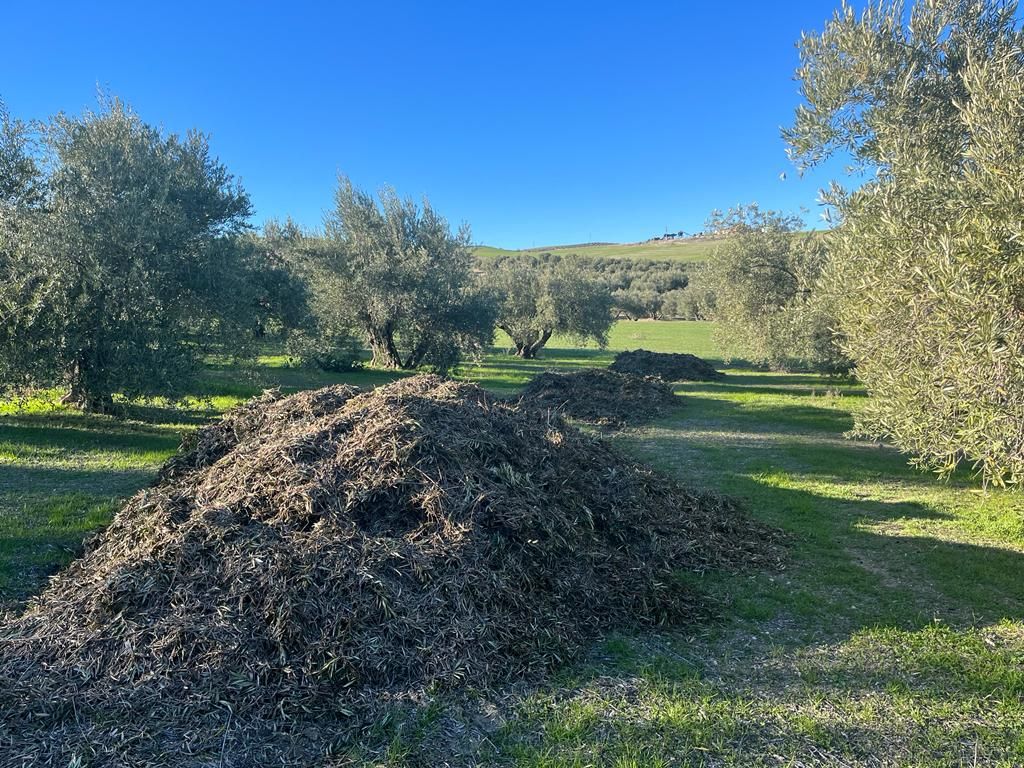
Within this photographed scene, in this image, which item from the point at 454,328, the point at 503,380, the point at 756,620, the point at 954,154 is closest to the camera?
the point at 756,620

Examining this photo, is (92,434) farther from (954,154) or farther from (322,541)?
(954,154)

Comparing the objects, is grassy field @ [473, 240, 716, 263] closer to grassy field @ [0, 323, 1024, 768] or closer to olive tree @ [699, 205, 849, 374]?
olive tree @ [699, 205, 849, 374]

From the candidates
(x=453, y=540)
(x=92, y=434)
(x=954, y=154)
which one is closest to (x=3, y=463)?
(x=92, y=434)

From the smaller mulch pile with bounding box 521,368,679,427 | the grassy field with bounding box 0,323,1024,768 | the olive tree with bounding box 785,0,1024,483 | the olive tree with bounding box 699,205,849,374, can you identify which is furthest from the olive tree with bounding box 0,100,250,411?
the olive tree with bounding box 699,205,849,374

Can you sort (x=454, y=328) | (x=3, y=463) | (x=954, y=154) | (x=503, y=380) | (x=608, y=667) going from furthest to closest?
(x=503, y=380) → (x=454, y=328) → (x=3, y=463) → (x=954, y=154) → (x=608, y=667)

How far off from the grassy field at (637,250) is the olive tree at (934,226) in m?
79.4

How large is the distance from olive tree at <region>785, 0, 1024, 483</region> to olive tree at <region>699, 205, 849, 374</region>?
929 centimetres

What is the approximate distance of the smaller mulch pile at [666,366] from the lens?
1013 inches

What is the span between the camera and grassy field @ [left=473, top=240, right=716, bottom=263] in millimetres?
94562

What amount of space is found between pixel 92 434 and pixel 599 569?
10728mm

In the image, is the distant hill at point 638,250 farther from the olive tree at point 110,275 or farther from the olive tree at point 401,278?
the olive tree at point 110,275

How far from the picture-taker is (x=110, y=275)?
11.0m

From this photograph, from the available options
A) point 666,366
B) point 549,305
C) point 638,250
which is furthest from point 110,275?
point 638,250

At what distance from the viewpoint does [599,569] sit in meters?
5.57
